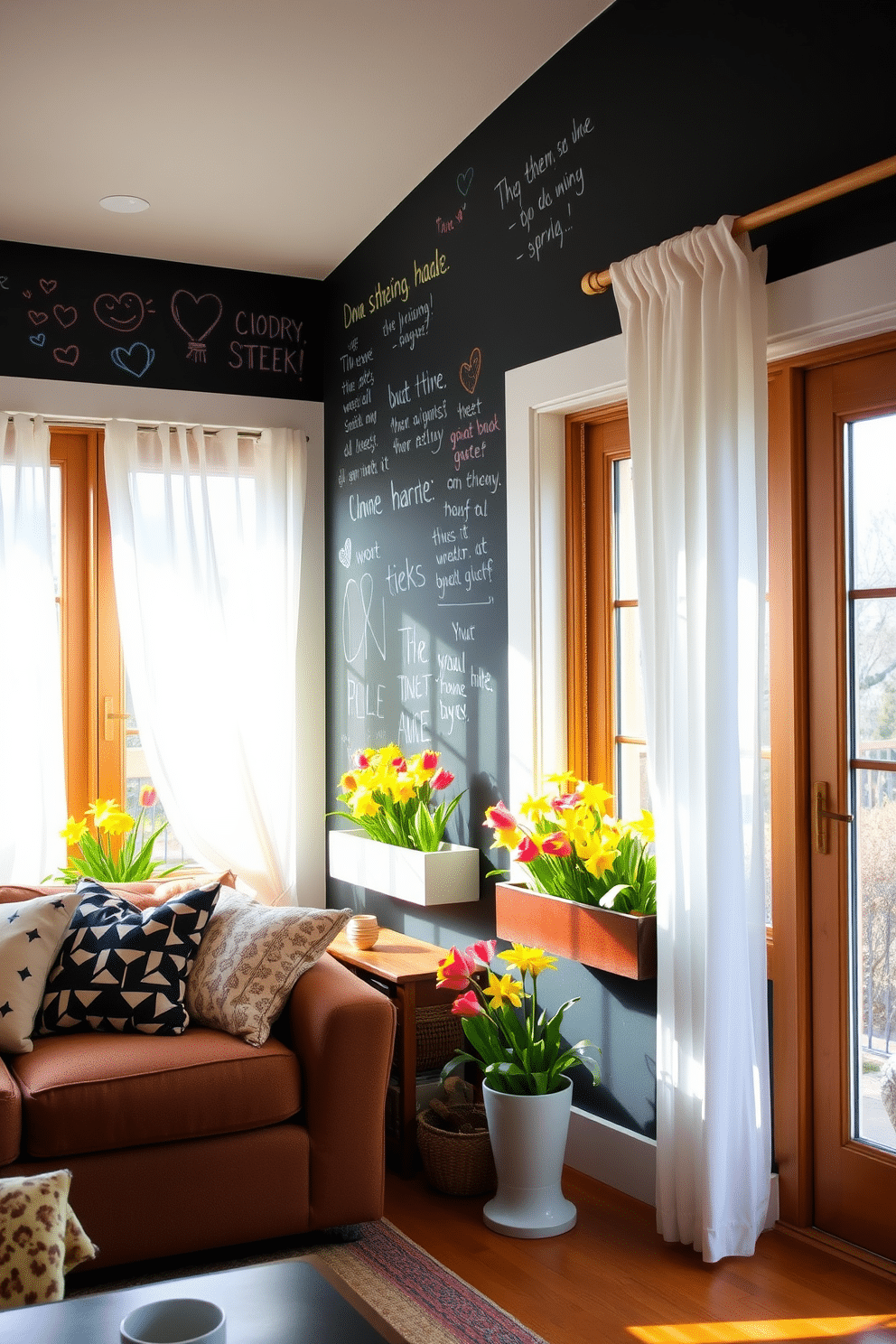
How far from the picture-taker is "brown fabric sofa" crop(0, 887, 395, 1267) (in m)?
2.62

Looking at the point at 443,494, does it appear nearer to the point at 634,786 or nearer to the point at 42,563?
the point at 634,786

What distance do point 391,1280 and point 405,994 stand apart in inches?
32.0

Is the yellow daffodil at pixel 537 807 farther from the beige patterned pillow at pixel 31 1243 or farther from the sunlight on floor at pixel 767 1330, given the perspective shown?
the beige patterned pillow at pixel 31 1243

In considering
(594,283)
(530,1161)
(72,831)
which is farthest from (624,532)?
(72,831)

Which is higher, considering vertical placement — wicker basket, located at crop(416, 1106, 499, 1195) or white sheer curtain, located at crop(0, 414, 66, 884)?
white sheer curtain, located at crop(0, 414, 66, 884)

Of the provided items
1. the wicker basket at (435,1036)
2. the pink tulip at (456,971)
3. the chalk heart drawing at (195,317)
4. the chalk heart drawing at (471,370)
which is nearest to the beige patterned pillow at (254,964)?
the pink tulip at (456,971)

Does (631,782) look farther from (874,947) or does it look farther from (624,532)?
(874,947)

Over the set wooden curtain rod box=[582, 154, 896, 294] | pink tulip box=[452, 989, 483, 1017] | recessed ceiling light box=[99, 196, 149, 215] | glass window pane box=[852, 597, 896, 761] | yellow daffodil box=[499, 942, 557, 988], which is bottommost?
pink tulip box=[452, 989, 483, 1017]

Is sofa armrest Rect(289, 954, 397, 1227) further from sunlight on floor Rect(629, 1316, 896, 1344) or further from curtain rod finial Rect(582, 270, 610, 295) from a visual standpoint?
curtain rod finial Rect(582, 270, 610, 295)

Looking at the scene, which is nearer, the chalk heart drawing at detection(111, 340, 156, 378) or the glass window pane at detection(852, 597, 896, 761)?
the glass window pane at detection(852, 597, 896, 761)

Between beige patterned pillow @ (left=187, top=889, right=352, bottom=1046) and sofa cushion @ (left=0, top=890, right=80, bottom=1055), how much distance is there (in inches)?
14.2

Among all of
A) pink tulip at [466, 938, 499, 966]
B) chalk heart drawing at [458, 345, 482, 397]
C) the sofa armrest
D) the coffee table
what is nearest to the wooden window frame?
pink tulip at [466, 938, 499, 966]

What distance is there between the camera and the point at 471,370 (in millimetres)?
3711

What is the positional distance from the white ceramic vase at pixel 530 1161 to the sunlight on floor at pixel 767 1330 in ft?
1.62
